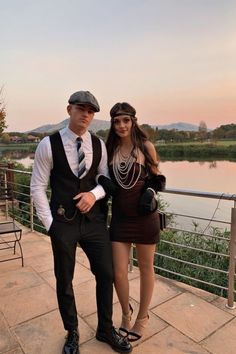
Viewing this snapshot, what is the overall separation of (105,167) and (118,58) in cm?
872

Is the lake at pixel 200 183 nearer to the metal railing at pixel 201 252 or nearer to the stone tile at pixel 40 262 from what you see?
the metal railing at pixel 201 252

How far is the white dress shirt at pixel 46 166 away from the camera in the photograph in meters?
1.59

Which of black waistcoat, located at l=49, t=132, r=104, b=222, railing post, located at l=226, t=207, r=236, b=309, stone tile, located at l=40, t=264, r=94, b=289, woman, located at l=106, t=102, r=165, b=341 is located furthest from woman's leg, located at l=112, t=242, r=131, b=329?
stone tile, located at l=40, t=264, r=94, b=289

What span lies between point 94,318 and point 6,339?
635mm

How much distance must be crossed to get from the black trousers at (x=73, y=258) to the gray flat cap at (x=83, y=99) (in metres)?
0.66

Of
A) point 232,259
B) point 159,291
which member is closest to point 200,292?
point 159,291

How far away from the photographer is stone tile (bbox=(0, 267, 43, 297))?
2684mm

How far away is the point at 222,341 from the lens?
1.88 m

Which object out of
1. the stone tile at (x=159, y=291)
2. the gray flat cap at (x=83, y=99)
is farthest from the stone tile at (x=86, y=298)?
the gray flat cap at (x=83, y=99)

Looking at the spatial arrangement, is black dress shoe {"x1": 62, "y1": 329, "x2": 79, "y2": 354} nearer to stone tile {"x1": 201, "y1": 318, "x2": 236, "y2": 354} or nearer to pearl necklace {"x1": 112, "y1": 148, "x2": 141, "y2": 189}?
stone tile {"x1": 201, "y1": 318, "x2": 236, "y2": 354}

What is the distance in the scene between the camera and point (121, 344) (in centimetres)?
179

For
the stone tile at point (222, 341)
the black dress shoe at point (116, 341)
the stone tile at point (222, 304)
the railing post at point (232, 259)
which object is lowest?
the stone tile at point (222, 304)

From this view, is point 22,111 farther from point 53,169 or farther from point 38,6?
point 53,169

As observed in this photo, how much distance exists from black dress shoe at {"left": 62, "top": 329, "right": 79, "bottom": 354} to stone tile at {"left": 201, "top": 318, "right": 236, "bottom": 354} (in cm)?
83
